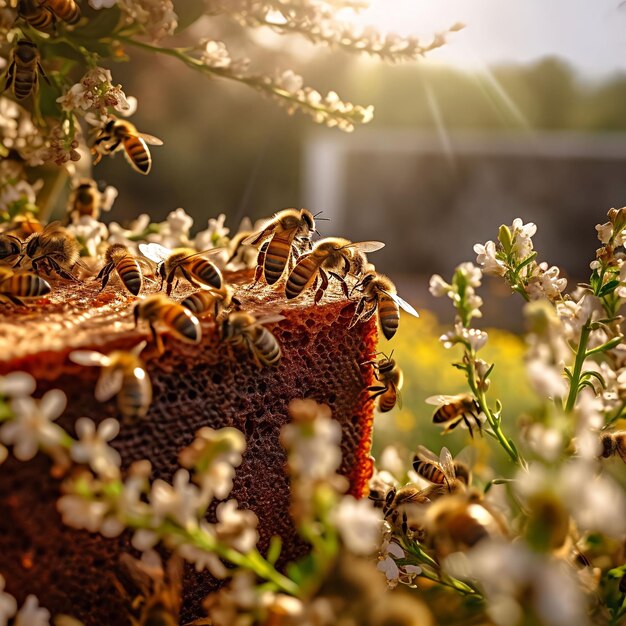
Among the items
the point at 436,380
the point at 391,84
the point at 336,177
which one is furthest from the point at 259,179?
the point at 436,380

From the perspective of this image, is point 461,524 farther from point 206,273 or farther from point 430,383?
point 430,383

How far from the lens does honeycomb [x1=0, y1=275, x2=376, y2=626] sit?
610mm

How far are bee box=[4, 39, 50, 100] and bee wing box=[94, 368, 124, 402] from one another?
463 mm

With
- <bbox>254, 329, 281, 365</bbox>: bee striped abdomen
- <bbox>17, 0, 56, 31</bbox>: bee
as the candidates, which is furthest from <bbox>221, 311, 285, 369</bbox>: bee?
<bbox>17, 0, 56, 31</bbox>: bee

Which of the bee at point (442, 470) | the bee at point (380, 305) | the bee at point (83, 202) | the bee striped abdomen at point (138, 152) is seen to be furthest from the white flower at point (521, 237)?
the bee at point (83, 202)

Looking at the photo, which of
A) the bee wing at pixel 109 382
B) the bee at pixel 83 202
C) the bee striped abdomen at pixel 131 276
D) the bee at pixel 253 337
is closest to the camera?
the bee wing at pixel 109 382

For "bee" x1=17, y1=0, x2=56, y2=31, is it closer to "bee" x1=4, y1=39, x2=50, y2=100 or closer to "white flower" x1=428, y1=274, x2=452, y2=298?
"bee" x1=4, y1=39, x2=50, y2=100

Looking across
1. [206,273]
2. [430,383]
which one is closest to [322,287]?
→ [206,273]

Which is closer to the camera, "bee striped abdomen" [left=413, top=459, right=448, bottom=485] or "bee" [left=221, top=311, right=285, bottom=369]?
"bee" [left=221, top=311, right=285, bottom=369]

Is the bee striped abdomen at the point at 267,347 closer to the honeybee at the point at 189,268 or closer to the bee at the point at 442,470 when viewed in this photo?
the honeybee at the point at 189,268

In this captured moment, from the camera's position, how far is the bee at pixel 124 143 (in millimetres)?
966

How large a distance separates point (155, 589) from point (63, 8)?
0.64m

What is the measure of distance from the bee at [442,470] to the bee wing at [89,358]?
377 millimetres

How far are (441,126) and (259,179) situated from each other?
86.2 inches
